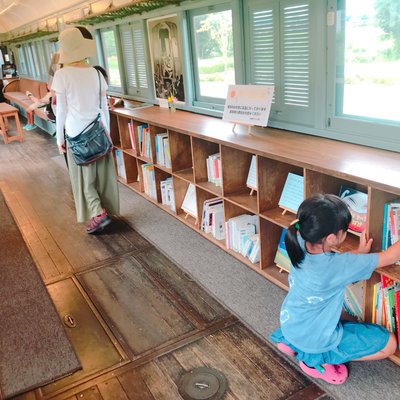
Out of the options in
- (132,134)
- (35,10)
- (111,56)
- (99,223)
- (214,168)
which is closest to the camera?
(214,168)

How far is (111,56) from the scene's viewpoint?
6.09m

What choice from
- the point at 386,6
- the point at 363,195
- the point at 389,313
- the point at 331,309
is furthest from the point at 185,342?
the point at 386,6

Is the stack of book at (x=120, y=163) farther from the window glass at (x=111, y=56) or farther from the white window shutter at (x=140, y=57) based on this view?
the window glass at (x=111, y=56)

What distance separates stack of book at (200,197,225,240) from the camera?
3490 mm

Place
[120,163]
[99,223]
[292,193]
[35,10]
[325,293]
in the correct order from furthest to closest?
[35,10]
[120,163]
[99,223]
[292,193]
[325,293]

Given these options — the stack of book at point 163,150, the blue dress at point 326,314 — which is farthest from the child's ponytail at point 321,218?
the stack of book at point 163,150

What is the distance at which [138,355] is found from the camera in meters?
2.37

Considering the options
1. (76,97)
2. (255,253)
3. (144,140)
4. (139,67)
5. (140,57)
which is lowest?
(255,253)

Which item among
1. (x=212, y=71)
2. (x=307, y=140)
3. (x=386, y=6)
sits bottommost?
(x=307, y=140)

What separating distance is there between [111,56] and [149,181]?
2444mm

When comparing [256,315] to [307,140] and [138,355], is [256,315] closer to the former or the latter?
[138,355]

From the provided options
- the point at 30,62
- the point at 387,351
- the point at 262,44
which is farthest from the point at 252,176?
the point at 30,62

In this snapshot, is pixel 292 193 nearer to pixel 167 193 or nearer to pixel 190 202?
pixel 190 202

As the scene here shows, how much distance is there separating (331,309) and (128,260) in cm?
179
